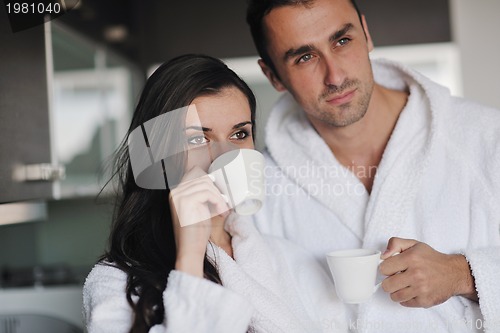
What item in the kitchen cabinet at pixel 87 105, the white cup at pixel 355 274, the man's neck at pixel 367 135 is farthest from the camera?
the kitchen cabinet at pixel 87 105

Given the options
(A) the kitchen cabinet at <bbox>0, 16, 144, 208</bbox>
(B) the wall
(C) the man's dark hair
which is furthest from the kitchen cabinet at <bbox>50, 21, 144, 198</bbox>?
(B) the wall

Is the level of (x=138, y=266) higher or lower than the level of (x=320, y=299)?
higher

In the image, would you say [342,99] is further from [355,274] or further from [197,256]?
[197,256]

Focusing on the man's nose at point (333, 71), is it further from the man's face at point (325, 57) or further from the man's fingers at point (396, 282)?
the man's fingers at point (396, 282)

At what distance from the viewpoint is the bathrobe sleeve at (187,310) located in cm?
81

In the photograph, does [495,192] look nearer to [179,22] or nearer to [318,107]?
[318,107]

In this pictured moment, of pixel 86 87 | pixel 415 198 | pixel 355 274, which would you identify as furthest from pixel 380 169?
pixel 86 87

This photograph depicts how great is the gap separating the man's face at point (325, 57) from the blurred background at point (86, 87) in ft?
0.54

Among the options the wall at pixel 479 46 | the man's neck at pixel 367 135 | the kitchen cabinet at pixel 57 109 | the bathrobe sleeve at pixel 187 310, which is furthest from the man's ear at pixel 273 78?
the wall at pixel 479 46

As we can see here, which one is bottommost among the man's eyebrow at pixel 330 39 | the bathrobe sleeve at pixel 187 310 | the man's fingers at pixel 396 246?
the bathrobe sleeve at pixel 187 310

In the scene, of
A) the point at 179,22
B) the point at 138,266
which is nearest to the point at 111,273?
the point at 138,266

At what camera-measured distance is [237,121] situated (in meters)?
0.98

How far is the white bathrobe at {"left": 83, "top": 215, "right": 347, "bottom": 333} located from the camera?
82cm

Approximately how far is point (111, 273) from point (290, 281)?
354 millimetres
